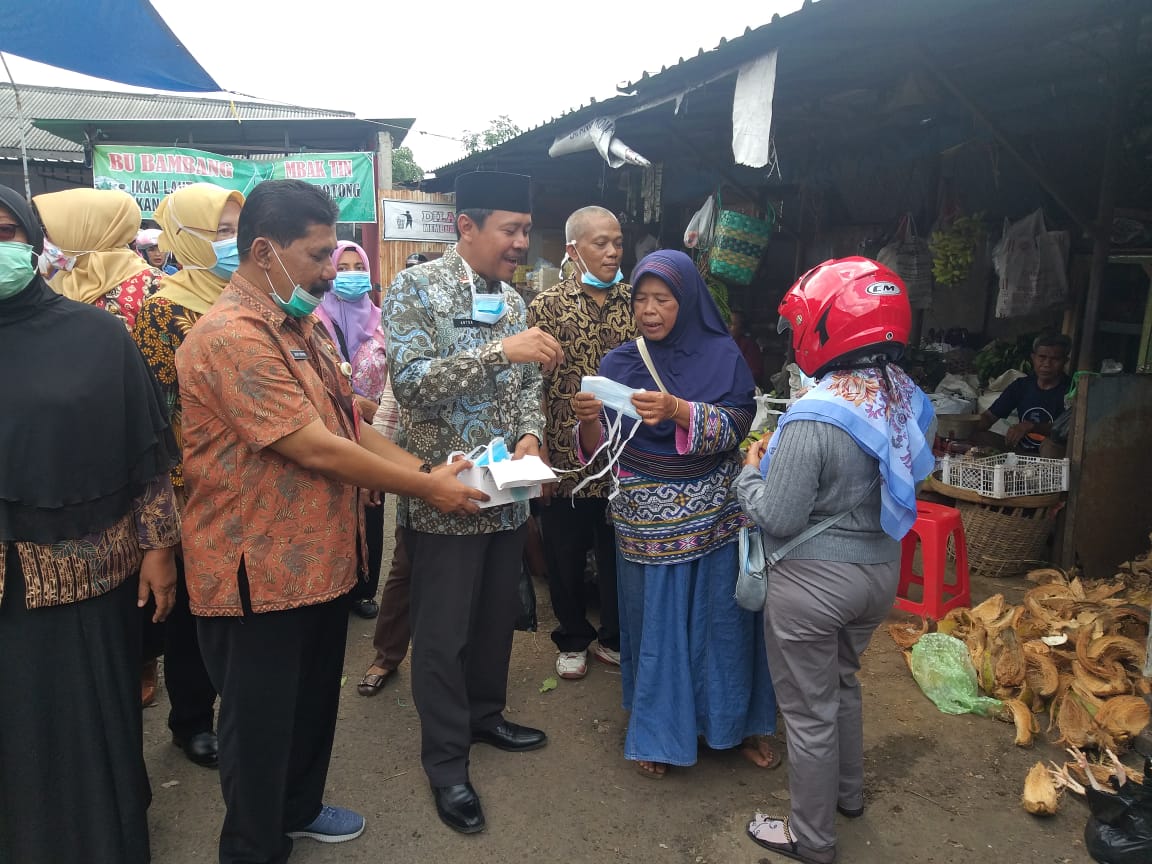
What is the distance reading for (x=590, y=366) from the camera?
11.2 ft

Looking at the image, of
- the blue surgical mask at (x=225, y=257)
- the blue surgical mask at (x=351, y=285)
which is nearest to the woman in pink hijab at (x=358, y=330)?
the blue surgical mask at (x=351, y=285)

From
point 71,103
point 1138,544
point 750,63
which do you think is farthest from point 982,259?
point 71,103

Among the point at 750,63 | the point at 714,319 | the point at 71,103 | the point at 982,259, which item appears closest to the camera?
the point at 714,319

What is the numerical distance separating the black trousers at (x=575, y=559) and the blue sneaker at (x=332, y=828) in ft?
4.35

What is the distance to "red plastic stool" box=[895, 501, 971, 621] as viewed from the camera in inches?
152

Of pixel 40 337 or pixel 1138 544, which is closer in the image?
pixel 40 337

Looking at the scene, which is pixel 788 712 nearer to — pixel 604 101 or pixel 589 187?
pixel 604 101

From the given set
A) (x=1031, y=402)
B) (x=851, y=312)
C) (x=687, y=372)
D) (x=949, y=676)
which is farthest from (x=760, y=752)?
(x=1031, y=402)

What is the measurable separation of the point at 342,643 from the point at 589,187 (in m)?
8.44

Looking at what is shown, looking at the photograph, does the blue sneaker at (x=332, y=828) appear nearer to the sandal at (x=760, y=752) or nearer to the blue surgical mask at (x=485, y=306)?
the sandal at (x=760, y=752)

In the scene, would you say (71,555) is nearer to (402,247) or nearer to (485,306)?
(485,306)

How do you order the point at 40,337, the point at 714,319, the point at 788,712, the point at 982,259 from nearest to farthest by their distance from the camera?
the point at 40,337 → the point at 788,712 → the point at 714,319 → the point at 982,259

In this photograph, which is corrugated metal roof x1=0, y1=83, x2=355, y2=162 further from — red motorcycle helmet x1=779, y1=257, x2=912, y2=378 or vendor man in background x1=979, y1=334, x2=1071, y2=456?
red motorcycle helmet x1=779, y1=257, x2=912, y2=378

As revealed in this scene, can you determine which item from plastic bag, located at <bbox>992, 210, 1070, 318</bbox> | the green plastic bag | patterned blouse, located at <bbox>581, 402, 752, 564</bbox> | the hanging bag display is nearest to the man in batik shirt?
patterned blouse, located at <bbox>581, 402, 752, 564</bbox>
